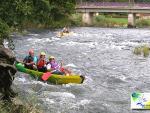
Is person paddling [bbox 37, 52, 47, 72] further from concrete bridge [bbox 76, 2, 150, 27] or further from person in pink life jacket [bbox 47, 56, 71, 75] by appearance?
concrete bridge [bbox 76, 2, 150, 27]

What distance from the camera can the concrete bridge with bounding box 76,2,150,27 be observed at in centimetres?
7150

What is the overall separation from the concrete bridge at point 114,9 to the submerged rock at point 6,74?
58765 millimetres

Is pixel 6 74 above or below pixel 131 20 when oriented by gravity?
above

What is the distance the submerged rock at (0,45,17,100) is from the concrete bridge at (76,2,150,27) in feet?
193

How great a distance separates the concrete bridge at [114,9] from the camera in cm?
7150

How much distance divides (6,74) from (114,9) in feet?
201

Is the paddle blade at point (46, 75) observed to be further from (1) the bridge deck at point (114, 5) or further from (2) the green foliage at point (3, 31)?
(1) the bridge deck at point (114, 5)

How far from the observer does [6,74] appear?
12836 mm

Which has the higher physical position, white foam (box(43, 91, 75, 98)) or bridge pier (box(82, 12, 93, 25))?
white foam (box(43, 91, 75, 98))

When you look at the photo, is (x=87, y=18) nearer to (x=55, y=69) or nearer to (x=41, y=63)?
(x=41, y=63)

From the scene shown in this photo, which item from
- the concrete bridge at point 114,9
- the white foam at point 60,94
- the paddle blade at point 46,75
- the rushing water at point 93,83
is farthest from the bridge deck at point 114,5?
the white foam at point 60,94

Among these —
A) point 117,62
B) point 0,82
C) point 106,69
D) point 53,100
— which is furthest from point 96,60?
point 0,82

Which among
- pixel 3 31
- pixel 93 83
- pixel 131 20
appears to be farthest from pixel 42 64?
pixel 131 20

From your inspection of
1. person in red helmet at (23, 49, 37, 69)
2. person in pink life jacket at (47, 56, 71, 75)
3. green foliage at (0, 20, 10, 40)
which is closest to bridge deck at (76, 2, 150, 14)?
person in red helmet at (23, 49, 37, 69)
